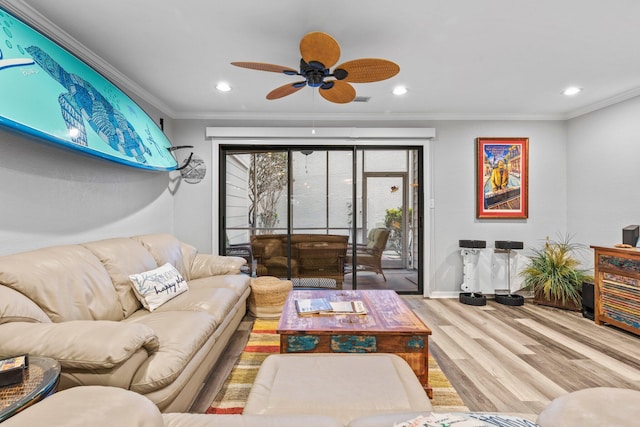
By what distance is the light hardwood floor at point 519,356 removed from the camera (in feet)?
6.51

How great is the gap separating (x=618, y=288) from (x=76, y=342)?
4289 millimetres

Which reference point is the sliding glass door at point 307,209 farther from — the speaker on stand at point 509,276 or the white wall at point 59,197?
the white wall at point 59,197

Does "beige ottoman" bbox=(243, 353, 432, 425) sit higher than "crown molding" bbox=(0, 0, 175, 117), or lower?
lower

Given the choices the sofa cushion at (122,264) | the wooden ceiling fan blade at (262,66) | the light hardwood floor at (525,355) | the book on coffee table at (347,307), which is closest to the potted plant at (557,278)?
the light hardwood floor at (525,355)

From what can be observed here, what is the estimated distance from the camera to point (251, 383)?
2.08 meters

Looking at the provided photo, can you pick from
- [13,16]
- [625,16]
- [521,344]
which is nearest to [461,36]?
[625,16]

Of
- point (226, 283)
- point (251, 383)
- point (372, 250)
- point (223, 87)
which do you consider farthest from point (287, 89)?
point (372, 250)

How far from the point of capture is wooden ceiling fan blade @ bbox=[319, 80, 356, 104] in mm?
2394

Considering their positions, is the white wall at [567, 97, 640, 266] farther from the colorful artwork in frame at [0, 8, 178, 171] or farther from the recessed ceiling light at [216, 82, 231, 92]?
the colorful artwork in frame at [0, 8, 178, 171]

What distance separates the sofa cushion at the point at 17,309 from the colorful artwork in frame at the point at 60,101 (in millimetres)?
901

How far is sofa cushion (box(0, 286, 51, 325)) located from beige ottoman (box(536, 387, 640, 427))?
208cm

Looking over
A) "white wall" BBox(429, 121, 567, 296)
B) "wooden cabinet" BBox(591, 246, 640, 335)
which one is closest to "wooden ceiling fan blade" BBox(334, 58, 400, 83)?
"white wall" BBox(429, 121, 567, 296)

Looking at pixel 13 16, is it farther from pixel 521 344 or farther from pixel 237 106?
pixel 521 344

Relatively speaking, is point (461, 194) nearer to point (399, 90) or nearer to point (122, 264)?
point (399, 90)
